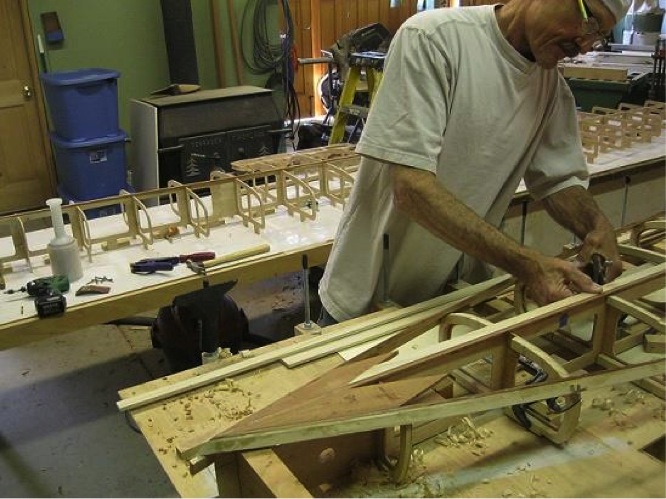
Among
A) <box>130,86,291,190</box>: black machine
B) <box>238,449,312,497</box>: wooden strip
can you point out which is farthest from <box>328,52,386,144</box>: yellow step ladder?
<box>238,449,312,497</box>: wooden strip

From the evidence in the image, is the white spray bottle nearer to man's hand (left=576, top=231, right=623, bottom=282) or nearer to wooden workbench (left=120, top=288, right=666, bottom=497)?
wooden workbench (left=120, top=288, right=666, bottom=497)

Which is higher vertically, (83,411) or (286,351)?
(286,351)

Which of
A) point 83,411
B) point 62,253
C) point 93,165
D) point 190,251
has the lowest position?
point 83,411

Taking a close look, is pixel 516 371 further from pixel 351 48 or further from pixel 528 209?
pixel 351 48

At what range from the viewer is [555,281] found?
5.32 ft

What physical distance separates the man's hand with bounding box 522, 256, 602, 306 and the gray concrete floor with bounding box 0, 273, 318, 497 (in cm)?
200

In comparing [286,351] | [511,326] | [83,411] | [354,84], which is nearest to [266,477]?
[286,351]

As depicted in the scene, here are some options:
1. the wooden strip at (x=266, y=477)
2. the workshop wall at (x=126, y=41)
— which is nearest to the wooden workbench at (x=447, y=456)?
the wooden strip at (x=266, y=477)

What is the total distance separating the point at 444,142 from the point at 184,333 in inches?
73.7

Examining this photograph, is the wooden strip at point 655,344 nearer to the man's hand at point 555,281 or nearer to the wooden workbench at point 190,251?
the man's hand at point 555,281

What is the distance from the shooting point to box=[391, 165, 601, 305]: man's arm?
1614mm

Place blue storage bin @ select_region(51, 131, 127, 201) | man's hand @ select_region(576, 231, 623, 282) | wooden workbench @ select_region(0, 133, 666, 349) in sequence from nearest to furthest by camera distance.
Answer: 1. man's hand @ select_region(576, 231, 623, 282)
2. wooden workbench @ select_region(0, 133, 666, 349)
3. blue storage bin @ select_region(51, 131, 127, 201)

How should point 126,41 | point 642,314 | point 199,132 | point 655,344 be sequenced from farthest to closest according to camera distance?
point 126,41 < point 199,132 < point 655,344 < point 642,314

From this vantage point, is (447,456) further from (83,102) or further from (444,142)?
(83,102)
